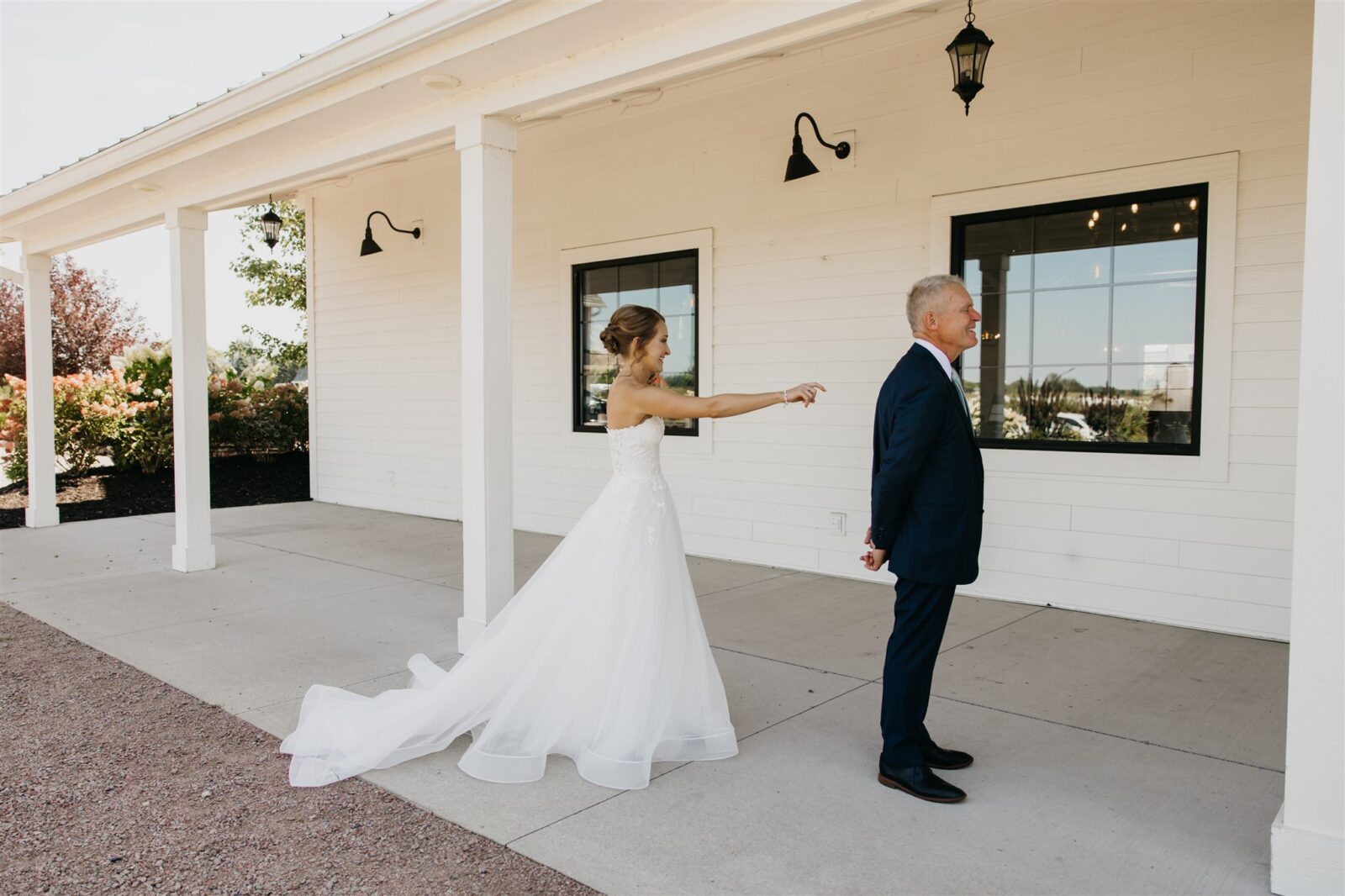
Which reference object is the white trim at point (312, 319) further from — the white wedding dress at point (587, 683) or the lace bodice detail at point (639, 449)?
the lace bodice detail at point (639, 449)

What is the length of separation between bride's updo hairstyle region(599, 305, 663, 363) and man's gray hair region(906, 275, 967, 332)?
91cm

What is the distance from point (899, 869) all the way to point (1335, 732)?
1.14 meters

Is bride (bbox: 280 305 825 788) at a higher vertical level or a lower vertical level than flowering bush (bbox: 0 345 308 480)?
lower

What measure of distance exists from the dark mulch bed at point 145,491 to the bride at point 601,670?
7.94 metres

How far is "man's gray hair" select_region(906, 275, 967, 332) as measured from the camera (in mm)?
2898

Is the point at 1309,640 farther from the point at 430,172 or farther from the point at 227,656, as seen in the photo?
the point at 430,172

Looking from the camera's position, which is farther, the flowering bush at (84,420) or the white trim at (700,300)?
the flowering bush at (84,420)

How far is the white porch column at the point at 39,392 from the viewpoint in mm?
8680

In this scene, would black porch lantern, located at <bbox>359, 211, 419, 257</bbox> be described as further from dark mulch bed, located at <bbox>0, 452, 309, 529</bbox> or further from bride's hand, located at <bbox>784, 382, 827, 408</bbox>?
bride's hand, located at <bbox>784, 382, 827, 408</bbox>

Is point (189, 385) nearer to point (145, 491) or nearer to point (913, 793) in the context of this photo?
point (145, 491)

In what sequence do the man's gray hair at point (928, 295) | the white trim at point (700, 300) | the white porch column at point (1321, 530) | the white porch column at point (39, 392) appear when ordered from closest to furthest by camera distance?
the white porch column at point (1321, 530) → the man's gray hair at point (928, 295) → the white trim at point (700, 300) → the white porch column at point (39, 392)

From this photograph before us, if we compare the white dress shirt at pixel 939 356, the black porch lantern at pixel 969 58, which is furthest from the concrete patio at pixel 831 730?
the black porch lantern at pixel 969 58

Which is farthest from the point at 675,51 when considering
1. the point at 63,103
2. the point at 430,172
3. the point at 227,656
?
the point at 63,103

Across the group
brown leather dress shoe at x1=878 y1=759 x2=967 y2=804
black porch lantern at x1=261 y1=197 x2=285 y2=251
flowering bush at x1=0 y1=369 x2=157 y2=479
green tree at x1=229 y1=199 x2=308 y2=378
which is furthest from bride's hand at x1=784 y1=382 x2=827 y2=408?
green tree at x1=229 y1=199 x2=308 y2=378
